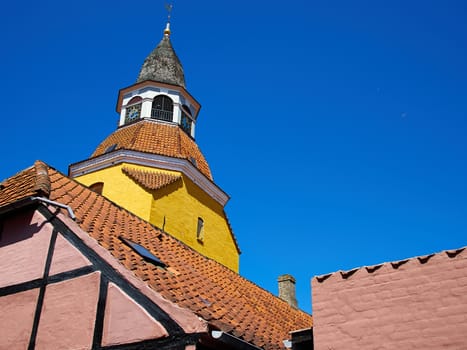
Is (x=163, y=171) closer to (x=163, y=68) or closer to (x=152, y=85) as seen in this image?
(x=152, y=85)

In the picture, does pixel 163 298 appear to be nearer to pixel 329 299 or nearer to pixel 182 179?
pixel 329 299

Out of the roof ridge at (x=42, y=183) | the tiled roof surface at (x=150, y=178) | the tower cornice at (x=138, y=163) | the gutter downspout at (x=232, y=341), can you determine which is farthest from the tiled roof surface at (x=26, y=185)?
the tower cornice at (x=138, y=163)

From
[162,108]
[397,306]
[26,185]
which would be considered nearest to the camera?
[397,306]

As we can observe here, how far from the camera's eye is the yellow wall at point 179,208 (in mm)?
16609

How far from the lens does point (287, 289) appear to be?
18.6 m

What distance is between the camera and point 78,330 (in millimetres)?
7363

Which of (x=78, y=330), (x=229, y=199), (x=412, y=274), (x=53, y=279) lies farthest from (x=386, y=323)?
(x=229, y=199)

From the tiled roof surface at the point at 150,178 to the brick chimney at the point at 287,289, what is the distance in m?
5.16

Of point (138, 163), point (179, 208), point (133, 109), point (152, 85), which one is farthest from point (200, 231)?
point (152, 85)

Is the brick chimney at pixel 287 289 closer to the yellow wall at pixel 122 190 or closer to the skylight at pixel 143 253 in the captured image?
the yellow wall at pixel 122 190

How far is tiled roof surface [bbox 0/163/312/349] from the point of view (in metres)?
8.20

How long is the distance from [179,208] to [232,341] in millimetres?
10241

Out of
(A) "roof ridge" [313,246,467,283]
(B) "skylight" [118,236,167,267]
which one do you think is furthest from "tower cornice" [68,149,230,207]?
(A) "roof ridge" [313,246,467,283]

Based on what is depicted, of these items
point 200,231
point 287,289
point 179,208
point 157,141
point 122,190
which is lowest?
point 287,289
